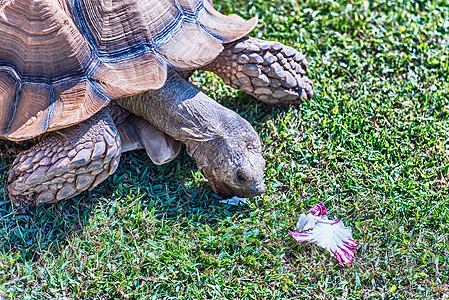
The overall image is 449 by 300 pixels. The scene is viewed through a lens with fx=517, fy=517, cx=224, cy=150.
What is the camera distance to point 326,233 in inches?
118

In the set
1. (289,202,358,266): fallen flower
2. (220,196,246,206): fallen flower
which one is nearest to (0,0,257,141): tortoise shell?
(220,196,246,206): fallen flower

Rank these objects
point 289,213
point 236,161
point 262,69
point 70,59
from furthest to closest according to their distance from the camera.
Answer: point 262,69, point 289,213, point 236,161, point 70,59

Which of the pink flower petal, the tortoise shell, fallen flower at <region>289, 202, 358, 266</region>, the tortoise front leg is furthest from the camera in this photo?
the tortoise front leg

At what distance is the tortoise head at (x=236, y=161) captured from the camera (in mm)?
2986

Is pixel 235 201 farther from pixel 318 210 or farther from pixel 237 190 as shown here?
pixel 318 210

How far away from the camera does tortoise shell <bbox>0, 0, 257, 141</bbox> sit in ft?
9.08

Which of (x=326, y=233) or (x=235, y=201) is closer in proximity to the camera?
(x=326, y=233)

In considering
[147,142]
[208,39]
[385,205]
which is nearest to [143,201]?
[147,142]

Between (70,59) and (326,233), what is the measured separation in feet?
5.71

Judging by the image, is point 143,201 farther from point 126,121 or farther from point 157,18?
point 157,18

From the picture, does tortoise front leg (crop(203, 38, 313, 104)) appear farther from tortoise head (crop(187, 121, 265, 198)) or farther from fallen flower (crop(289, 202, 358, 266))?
fallen flower (crop(289, 202, 358, 266))

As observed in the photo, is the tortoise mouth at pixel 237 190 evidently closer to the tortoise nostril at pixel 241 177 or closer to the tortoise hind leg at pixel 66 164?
the tortoise nostril at pixel 241 177

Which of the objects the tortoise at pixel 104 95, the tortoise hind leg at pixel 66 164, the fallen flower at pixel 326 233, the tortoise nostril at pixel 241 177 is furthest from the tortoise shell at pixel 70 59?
the fallen flower at pixel 326 233

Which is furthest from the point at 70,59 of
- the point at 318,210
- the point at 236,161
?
the point at 318,210
